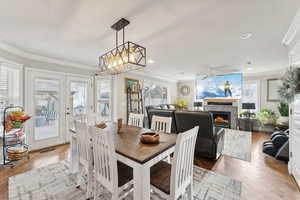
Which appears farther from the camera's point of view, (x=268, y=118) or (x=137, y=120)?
(x=268, y=118)

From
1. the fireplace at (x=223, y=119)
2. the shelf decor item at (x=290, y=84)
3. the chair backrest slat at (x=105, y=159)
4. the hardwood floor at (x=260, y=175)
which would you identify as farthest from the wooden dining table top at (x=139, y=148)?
the fireplace at (x=223, y=119)

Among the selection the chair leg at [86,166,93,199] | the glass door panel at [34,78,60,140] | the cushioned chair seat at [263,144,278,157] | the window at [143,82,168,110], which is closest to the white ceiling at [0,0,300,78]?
the glass door panel at [34,78,60,140]

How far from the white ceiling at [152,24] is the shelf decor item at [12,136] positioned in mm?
1426

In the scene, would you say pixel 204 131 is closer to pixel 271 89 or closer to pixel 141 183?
pixel 141 183

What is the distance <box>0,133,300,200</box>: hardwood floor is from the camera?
1792 mm

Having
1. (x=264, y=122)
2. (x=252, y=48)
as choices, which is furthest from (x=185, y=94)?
(x=252, y=48)

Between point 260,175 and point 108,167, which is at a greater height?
point 108,167

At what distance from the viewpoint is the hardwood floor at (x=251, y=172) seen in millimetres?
1792

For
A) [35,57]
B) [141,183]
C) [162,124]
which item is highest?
[35,57]

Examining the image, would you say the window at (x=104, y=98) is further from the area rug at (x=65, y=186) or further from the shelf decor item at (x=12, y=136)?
the area rug at (x=65, y=186)

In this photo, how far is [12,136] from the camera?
8.36 ft

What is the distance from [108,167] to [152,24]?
1955 mm

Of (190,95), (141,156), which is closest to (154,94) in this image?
(190,95)

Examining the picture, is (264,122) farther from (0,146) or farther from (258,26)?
(0,146)
